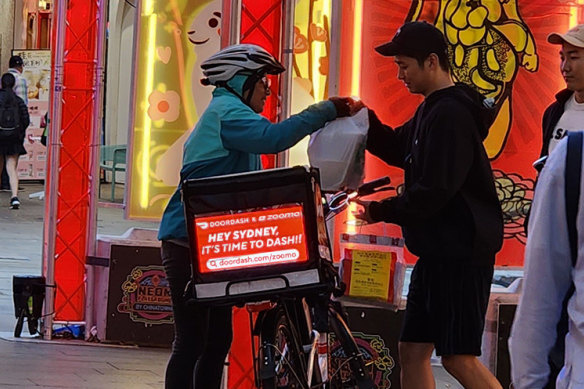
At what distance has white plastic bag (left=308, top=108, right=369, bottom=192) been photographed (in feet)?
17.2

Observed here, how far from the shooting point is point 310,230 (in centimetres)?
475

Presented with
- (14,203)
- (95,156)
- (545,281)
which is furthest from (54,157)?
(14,203)

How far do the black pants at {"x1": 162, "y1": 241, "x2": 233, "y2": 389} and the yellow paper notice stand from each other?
4.24ft

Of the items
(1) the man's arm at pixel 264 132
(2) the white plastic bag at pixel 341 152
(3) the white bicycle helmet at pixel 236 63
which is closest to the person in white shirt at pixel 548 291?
(1) the man's arm at pixel 264 132

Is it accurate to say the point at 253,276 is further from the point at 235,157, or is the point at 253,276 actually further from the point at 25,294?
the point at 25,294

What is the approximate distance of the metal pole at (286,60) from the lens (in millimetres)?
6684

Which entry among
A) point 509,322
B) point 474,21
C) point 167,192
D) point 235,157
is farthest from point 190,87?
point 235,157

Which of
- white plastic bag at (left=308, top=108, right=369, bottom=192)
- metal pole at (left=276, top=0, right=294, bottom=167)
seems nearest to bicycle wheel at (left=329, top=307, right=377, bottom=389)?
white plastic bag at (left=308, top=108, right=369, bottom=192)

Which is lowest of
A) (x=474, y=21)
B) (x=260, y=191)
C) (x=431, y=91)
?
(x=260, y=191)

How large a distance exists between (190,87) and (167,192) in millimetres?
791

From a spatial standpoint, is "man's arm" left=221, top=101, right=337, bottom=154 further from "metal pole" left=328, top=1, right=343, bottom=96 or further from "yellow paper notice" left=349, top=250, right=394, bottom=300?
"metal pole" left=328, top=1, right=343, bottom=96

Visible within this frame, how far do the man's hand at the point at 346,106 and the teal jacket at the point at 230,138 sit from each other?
0.03 m

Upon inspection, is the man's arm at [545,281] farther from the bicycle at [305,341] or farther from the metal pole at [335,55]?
the metal pole at [335,55]

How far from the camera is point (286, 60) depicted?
22.0ft
